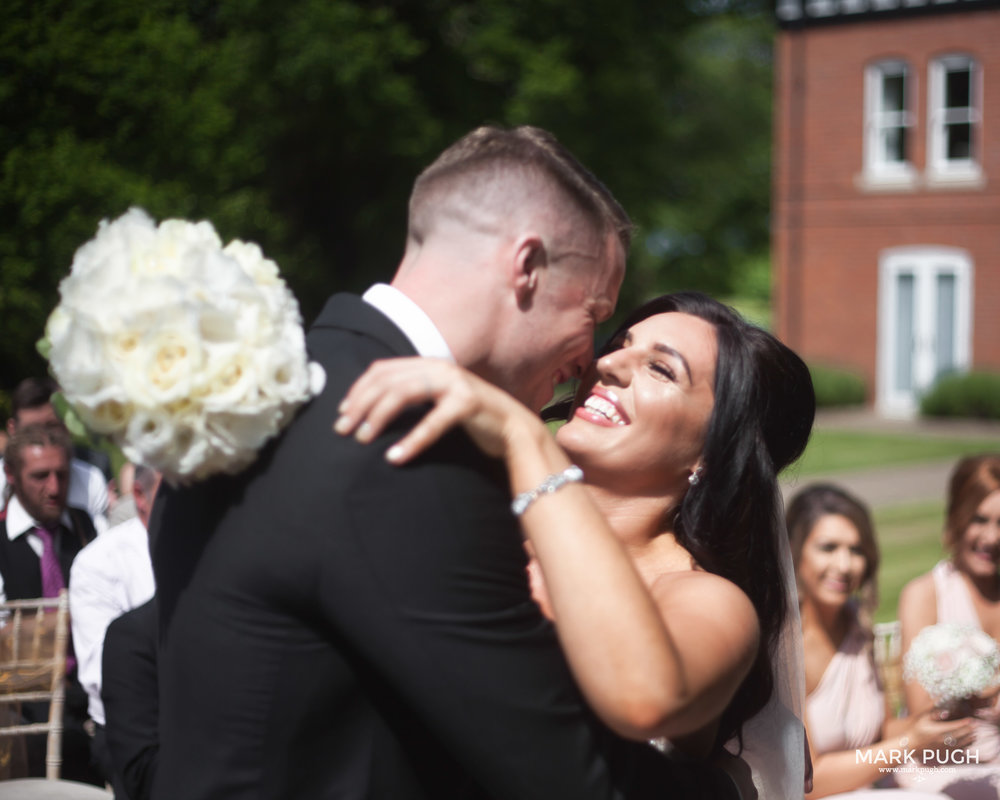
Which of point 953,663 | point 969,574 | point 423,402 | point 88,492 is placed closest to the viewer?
point 423,402

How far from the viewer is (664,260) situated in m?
45.6

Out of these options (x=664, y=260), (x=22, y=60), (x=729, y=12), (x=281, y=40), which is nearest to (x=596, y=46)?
(x=281, y=40)

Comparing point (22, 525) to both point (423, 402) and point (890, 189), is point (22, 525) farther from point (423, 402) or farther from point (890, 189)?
point (890, 189)

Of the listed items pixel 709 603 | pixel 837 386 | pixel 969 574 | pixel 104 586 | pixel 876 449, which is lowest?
pixel 876 449

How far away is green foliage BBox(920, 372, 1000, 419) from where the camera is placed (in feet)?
75.4

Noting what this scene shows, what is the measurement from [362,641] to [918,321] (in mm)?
25514

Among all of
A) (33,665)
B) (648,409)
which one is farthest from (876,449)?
(648,409)

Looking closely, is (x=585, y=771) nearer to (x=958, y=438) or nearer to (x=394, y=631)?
(x=394, y=631)

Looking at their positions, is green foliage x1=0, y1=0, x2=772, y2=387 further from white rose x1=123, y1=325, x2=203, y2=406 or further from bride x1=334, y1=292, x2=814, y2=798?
white rose x1=123, y1=325, x2=203, y2=406

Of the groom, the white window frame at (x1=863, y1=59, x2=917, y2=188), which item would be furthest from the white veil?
the white window frame at (x1=863, y1=59, x2=917, y2=188)

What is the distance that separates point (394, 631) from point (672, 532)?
148cm

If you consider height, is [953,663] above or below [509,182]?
below

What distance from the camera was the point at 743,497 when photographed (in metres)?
2.90

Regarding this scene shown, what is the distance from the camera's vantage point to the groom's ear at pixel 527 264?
203cm
